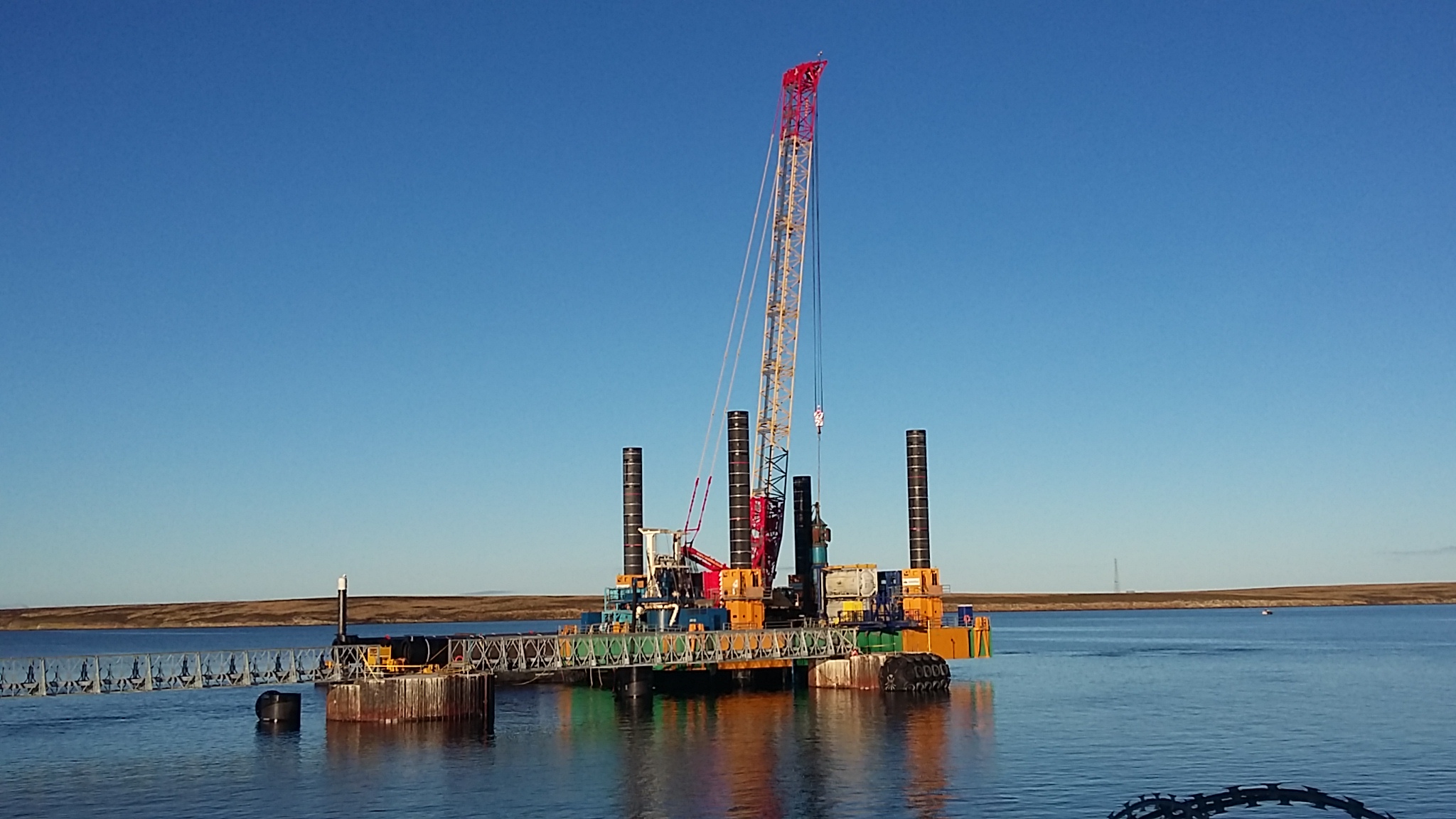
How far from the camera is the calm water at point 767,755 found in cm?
5034

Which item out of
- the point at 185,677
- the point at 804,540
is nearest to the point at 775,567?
the point at 804,540

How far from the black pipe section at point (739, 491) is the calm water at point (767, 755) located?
1336cm

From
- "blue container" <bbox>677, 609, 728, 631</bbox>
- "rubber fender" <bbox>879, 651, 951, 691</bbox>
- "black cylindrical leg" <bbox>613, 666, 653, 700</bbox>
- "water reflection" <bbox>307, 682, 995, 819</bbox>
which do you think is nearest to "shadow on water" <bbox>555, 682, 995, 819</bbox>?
"water reflection" <bbox>307, 682, 995, 819</bbox>

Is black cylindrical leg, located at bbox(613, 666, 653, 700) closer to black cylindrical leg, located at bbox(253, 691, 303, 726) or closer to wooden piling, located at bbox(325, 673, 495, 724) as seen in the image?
wooden piling, located at bbox(325, 673, 495, 724)

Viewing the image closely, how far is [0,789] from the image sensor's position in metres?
56.2

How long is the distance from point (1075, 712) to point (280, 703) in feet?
156

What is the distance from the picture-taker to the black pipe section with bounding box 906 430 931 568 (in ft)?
344

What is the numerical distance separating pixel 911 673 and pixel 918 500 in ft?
56.2

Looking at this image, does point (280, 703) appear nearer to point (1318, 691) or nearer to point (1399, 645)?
point (1318, 691)

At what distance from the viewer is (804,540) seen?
382 feet

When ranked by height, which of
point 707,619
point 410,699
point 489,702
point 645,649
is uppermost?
point 707,619

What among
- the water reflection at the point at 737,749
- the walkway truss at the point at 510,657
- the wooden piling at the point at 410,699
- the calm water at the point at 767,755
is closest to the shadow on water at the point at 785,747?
the water reflection at the point at 737,749

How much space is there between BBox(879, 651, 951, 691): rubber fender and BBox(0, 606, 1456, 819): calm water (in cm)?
161

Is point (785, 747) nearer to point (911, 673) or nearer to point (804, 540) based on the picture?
point (911, 673)
